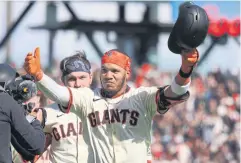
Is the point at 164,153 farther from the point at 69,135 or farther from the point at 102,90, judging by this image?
the point at 102,90

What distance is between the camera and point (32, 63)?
26.4 feet

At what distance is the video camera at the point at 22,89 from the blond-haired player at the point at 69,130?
219 centimetres

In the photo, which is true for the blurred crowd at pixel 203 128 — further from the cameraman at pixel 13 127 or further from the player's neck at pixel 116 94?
the cameraman at pixel 13 127

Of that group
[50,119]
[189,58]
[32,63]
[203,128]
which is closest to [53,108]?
[50,119]

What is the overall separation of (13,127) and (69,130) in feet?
8.94

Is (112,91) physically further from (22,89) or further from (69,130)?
(69,130)

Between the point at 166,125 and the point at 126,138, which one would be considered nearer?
the point at 126,138

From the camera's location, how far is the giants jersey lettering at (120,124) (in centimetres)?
868

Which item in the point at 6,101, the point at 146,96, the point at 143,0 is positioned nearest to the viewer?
the point at 6,101

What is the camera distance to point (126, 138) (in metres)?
8.68

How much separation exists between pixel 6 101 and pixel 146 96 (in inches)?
65.9

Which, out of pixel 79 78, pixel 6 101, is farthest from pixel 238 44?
pixel 6 101

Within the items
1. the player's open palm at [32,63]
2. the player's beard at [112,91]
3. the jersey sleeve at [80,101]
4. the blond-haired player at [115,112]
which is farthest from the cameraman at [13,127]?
the player's beard at [112,91]

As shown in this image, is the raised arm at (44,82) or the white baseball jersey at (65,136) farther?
the white baseball jersey at (65,136)
